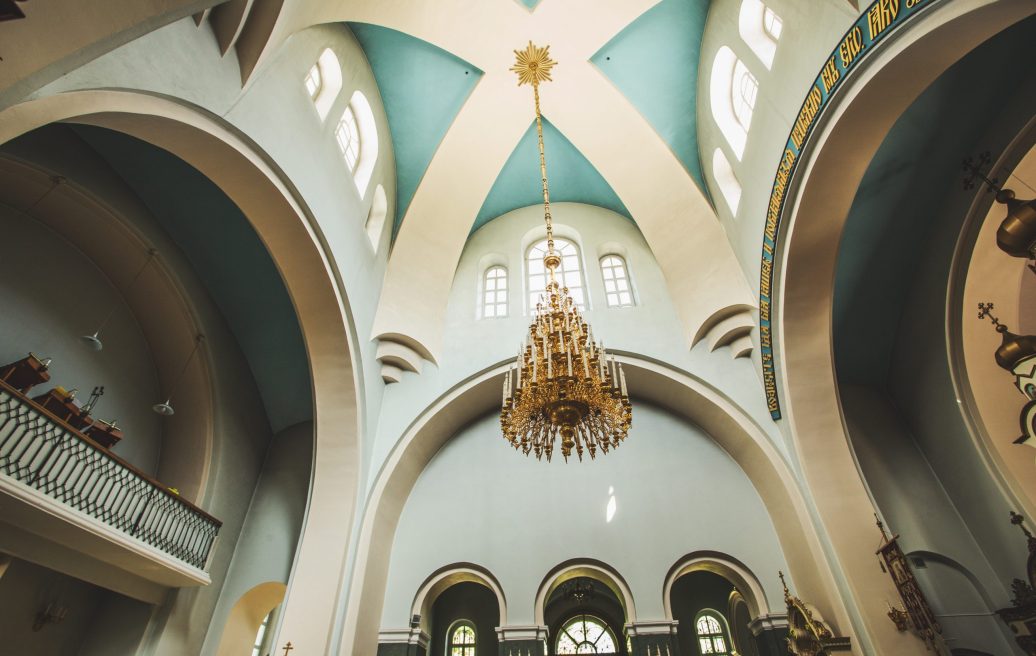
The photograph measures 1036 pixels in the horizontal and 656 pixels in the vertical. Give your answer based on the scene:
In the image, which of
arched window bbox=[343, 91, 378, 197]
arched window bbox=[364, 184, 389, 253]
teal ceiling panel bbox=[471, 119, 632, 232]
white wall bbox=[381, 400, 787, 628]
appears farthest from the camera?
teal ceiling panel bbox=[471, 119, 632, 232]

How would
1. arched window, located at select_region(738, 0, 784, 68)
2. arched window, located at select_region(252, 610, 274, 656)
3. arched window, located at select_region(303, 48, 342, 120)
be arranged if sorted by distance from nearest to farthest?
arched window, located at select_region(738, 0, 784, 68) < arched window, located at select_region(303, 48, 342, 120) < arched window, located at select_region(252, 610, 274, 656)

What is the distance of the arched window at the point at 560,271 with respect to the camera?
35.6 feet

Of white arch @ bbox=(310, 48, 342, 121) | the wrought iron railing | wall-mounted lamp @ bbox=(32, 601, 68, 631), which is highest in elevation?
white arch @ bbox=(310, 48, 342, 121)

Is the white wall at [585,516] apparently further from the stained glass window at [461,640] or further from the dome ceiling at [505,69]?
the dome ceiling at [505,69]

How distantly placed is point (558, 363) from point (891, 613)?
203 inches

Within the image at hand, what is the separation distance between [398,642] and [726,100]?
1014 centimetres

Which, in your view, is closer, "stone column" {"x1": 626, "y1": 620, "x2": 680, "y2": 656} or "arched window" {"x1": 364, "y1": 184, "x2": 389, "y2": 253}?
"stone column" {"x1": 626, "y1": 620, "x2": 680, "y2": 656}

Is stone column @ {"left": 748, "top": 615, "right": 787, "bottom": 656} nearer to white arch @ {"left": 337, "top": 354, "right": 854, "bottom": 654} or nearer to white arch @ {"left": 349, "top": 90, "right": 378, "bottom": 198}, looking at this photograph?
white arch @ {"left": 337, "top": 354, "right": 854, "bottom": 654}

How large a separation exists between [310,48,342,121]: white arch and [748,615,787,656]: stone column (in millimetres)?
9873

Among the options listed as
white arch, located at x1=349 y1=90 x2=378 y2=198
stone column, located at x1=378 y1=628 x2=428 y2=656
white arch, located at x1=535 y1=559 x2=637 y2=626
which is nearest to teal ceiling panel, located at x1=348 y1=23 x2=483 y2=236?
white arch, located at x1=349 y1=90 x2=378 y2=198

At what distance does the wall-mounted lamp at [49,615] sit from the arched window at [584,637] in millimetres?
9043

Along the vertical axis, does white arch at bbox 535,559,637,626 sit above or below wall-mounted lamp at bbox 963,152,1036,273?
below

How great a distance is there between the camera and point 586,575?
886cm

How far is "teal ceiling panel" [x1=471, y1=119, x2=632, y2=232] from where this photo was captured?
11.1 meters
